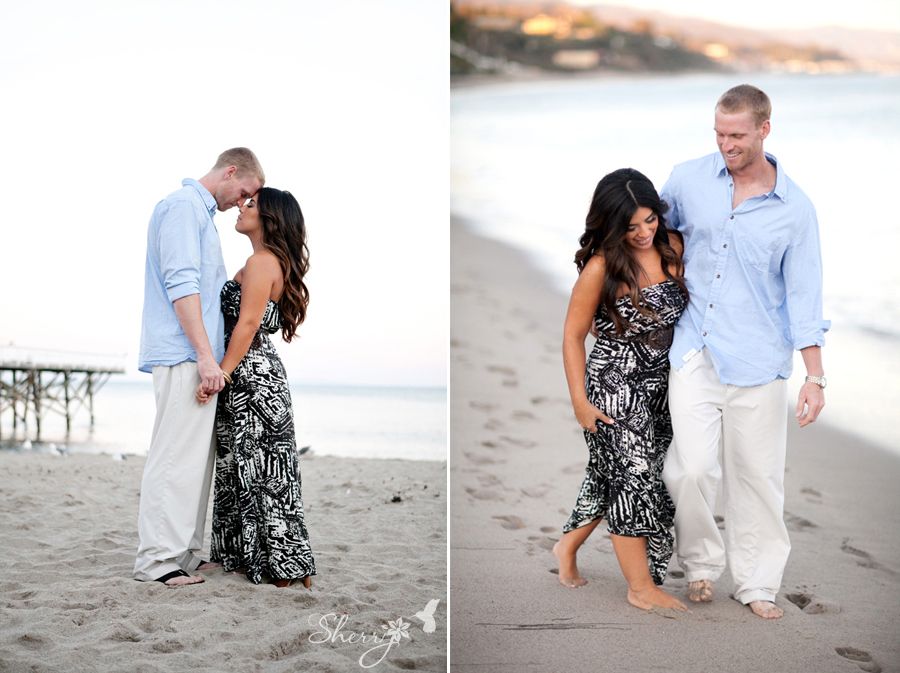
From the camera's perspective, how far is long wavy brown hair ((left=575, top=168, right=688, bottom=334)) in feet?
10.4

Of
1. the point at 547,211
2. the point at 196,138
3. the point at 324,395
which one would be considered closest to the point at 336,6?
the point at 196,138

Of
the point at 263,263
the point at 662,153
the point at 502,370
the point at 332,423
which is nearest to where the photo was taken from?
the point at 263,263

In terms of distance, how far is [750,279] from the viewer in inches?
126

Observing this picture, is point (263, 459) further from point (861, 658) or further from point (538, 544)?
point (861, 658)

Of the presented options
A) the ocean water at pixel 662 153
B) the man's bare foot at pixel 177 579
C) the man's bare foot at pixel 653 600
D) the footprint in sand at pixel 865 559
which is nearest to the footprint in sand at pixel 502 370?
the ocean water at pixel 662 153

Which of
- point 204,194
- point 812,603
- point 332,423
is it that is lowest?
point 812,603

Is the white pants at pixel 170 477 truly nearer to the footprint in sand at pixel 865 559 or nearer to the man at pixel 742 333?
the man at pixel 742 333

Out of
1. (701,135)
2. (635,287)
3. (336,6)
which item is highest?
(701,135)

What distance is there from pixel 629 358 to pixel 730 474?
509 mm

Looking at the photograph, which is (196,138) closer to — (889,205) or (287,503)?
(287,503)

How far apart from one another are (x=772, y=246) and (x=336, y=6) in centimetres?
162

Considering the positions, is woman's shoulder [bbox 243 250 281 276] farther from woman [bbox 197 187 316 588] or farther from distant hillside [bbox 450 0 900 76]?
distant hillside [bbox 450 0 900 76]

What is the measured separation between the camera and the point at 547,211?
385 inches

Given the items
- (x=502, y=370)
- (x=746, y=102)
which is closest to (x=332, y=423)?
(x=746, y=102)
